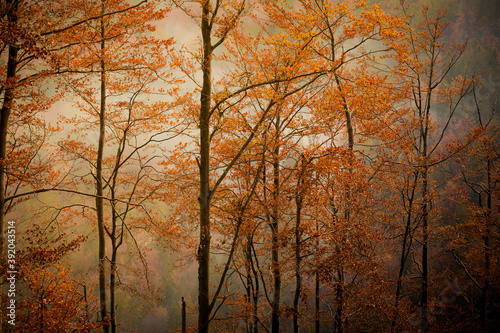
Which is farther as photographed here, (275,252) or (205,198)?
(275,252)

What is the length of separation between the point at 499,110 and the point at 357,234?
3480 cm

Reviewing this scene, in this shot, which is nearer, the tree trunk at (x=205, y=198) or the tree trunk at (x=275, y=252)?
the tree trunk at (x=205, y=198)

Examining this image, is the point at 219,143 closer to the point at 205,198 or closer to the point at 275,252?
the point at 275,252

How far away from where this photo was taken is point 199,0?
4523 millimetres

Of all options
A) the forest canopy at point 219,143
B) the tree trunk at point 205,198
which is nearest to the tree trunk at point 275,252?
the forest canopy at point 219,143

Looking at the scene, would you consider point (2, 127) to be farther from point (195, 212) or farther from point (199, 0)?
point (195, 212)

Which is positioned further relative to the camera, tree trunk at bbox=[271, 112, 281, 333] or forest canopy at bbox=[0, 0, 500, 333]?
tree trunk at bbox=[271, 112, 281, 333]

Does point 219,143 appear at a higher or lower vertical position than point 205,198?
higher

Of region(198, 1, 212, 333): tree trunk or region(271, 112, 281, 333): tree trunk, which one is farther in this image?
region(271, 112, 281, 333): tree trunk

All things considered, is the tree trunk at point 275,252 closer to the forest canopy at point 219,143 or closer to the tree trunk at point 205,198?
the forest canopy at point 219,143

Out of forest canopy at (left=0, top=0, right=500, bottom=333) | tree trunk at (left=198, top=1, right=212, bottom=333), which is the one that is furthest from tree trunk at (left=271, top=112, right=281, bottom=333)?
tree trunk at (left=198, top=1, right=212, bottom=333)

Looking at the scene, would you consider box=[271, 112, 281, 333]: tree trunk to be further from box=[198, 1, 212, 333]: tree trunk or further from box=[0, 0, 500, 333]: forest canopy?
box=[198, 1, 212, 333]: tree trunk

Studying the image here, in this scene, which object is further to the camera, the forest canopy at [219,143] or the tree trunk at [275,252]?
the tree trunk at [275,252]

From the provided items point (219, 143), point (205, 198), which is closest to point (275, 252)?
point (219, 143)
